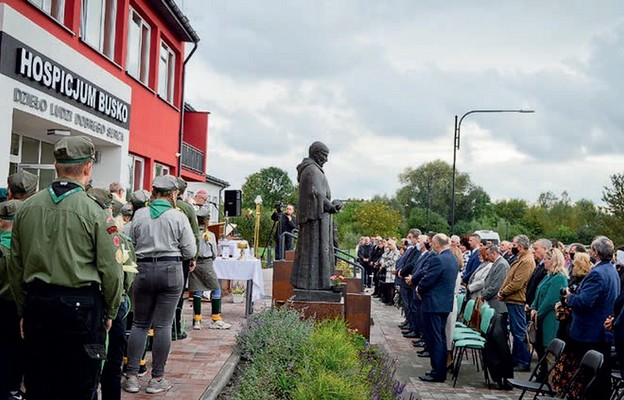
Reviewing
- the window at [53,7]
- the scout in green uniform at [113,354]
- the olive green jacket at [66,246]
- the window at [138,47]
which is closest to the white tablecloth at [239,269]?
the window at [53,7]

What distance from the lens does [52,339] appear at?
3.82 meters

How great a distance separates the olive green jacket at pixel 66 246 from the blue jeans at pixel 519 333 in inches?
299

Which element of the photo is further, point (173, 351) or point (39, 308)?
point (173, 351)

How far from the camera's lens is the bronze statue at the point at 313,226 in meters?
9.68

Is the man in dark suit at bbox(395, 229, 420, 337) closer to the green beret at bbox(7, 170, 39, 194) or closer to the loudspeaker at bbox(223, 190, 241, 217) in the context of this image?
the green beret at bbox(7, 170, 39, 194)

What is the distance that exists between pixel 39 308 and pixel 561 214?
82574mm

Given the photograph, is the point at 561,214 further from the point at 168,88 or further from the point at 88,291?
the point at 88,291

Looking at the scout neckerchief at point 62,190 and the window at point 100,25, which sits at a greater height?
the window at point 100,25

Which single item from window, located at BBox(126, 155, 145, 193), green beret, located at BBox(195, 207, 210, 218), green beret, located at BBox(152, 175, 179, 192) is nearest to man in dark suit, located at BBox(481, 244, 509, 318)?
green beret, located at BBox(195, 207, 210, 218)

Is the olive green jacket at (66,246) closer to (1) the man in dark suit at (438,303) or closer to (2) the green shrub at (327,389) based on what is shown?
(2) the green shrub at (327,389)

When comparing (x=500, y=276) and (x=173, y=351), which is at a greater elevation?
(x=500, y=276)

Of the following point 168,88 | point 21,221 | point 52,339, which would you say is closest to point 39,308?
point 52,339

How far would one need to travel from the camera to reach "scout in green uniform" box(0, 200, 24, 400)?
15.5ft

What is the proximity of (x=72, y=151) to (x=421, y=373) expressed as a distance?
7.14 meters
